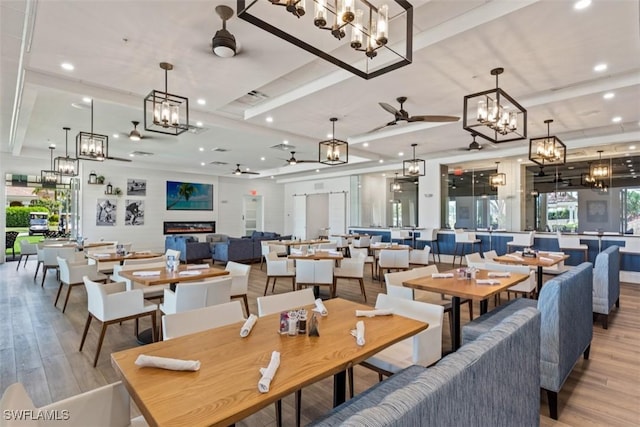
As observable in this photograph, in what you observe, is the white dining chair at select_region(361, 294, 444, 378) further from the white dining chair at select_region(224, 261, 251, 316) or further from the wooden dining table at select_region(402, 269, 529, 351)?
the white dining chair at select_region(224, 261, 251, 316)

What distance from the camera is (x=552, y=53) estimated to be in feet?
12.5

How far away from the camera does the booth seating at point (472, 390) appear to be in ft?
3.11

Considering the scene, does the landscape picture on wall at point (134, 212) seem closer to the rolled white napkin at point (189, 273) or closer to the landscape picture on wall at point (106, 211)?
the landscape picture on wall at point (106, 211)

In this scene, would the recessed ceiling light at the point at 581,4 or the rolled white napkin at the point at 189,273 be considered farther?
the rolled white napkin at the point at 189,273

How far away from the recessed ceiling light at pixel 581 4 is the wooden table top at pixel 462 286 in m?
2.57

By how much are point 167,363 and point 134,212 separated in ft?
41.4

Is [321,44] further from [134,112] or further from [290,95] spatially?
[134,112]

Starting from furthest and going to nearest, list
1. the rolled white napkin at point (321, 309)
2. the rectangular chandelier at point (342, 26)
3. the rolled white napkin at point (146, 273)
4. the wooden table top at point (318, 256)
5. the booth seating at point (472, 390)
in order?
the wooden table top at point (318, 256) → the rolled white napkin at point (146, 273) → the rolled white napkin at point (321, 309) → the rectangular chandelier at point (342, 26) → the booth seating at point (472, 390)

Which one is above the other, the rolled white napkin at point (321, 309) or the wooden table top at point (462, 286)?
the rolled white napkin at point (321, 309)

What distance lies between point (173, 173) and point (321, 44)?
37.5 ft

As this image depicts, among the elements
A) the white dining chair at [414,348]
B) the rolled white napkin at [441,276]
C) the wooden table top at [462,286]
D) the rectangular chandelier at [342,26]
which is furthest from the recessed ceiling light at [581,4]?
the white dining chair at [414,348]

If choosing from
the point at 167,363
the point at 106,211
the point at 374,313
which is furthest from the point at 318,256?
the point at 106,211

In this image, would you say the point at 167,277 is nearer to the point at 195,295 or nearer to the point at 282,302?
the point at 195,295

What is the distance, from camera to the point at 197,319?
2174 millimetres
